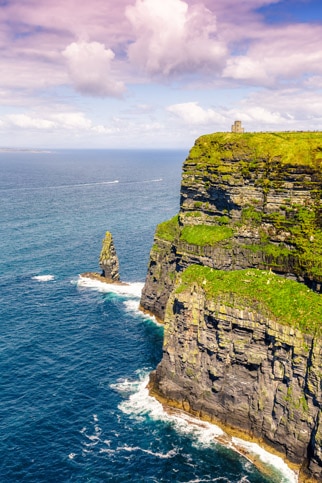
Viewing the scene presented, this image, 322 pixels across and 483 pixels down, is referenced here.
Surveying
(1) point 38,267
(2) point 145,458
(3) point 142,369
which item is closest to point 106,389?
(3) point 142,369

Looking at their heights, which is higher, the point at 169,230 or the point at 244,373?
the point at 169,230

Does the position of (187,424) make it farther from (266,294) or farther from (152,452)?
(266,294)

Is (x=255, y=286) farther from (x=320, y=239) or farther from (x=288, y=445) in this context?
(x=288, y=445)

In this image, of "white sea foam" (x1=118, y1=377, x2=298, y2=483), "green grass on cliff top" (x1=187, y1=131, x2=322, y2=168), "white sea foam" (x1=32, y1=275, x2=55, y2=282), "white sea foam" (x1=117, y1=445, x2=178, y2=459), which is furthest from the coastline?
"white sea foam" (x1=32, y1=275, x2=55, y2=282)

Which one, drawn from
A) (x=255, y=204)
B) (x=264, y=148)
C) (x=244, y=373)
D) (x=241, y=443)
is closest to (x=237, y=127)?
(x=264, y=148)

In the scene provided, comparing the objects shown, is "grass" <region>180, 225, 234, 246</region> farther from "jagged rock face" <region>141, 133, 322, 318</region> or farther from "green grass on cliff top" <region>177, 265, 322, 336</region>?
"green grass on cliff top" <region>177, 265, 322, 336</region>

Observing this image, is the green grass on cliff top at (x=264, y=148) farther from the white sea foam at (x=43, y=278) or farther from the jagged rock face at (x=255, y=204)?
the white sea foam at (x=43, y=278)

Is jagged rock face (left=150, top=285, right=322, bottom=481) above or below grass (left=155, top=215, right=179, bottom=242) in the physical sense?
below
